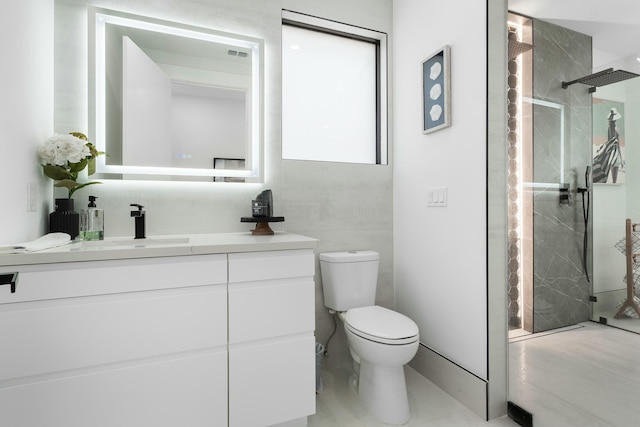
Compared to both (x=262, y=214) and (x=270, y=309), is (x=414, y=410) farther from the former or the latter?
(x=262, y=214)

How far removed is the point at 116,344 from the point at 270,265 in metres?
0.66

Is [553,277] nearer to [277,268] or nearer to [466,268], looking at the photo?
[466,268]

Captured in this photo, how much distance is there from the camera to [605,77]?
134 centimetres

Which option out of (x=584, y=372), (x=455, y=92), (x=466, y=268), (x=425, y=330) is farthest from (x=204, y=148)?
(x=584, y=372)

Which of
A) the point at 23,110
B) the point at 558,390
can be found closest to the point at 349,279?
the point at 558,390

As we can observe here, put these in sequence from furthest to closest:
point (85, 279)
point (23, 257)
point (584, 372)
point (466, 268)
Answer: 1. point (466, 268)
2. point (584, 372)
3. point (85, 279)
4. point (23, 257)

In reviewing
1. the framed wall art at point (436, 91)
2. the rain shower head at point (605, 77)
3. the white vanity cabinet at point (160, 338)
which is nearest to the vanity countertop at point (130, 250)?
the white vanity cabinet at point (160, 338)

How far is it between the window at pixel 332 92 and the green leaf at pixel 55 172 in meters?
1.22

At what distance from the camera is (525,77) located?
178 centimetres

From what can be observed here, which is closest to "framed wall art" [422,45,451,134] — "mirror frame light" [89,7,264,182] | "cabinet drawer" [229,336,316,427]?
"mirror frame light" [89,7,264,182]

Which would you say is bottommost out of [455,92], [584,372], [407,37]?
[584,372]

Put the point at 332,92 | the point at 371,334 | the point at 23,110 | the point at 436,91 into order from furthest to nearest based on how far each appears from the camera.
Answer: the point at 332,92 → the point at 436,91 → the point at 371,334 → the point at 23,110

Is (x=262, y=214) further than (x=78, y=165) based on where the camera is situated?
Yes

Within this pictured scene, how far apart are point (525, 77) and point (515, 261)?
1076mm
